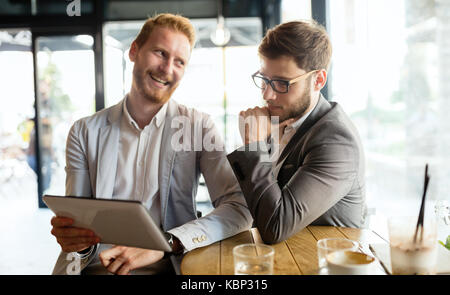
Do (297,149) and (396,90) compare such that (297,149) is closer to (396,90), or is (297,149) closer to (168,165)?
(168,165)

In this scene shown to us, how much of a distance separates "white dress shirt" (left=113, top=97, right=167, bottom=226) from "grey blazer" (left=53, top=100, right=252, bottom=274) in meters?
0.04

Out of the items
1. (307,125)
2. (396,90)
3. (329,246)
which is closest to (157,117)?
(307,125)

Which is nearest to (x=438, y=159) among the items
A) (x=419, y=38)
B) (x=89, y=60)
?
(x=419, y=38)

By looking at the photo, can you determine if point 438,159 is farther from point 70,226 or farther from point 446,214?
point 70,226

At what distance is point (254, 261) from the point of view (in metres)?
0.98

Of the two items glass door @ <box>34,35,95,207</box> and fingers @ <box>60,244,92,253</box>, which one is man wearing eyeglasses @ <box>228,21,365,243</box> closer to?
fingers @ <box>60,244,92,253</box>

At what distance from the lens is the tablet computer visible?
103 cm

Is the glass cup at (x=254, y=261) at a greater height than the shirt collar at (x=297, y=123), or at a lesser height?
lesser

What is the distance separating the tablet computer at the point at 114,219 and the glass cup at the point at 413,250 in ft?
2.03

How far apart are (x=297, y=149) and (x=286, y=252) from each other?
0.47m

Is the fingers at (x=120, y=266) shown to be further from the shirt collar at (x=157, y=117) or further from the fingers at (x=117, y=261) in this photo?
the shirt collar at (x=157, y=117)

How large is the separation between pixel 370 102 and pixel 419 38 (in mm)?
617

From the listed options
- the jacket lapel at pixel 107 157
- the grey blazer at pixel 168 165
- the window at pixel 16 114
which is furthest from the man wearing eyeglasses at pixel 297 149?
the window at pixel 16 114

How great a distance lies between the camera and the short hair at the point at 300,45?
167 centimetres
